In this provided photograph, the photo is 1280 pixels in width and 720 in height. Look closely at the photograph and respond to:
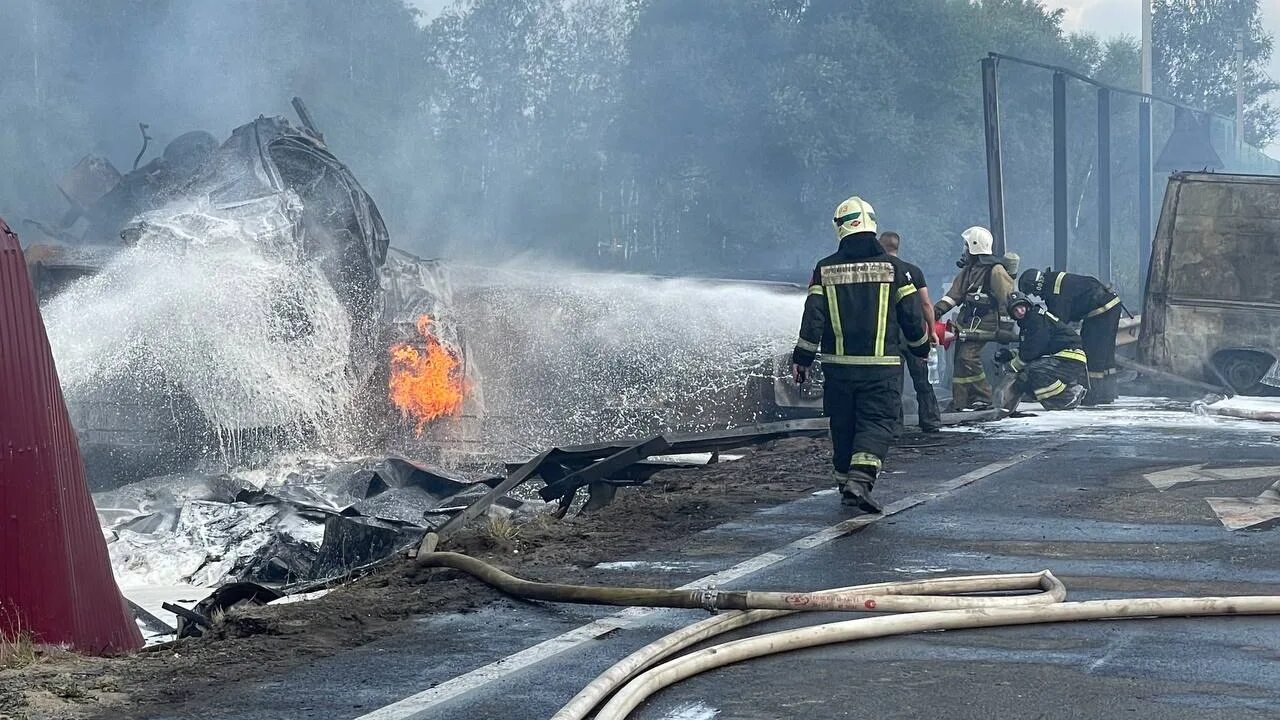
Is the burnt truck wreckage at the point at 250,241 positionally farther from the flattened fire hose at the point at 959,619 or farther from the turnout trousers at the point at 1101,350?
the flattened fire hose at the point at 959,619

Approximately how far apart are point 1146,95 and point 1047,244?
20.0 metres

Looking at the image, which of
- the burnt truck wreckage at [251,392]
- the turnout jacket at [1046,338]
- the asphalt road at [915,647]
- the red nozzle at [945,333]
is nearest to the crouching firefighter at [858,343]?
the asphalt road at [915,647]

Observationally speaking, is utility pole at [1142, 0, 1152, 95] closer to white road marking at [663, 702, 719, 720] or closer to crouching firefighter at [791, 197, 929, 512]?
crouching firefighter at [791, 197, 929, 512]

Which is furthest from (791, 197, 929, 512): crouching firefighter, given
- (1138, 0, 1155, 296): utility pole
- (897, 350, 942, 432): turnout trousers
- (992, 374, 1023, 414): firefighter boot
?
(1138, 0, 1155, 296): utility pole

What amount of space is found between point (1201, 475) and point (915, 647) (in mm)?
5315

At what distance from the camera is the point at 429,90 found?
35.6 meters

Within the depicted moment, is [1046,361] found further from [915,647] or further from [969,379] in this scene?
[915,647]

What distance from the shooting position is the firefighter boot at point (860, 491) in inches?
317

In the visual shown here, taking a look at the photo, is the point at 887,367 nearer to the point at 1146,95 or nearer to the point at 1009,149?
the point at 1146,95

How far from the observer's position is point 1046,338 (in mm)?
14039

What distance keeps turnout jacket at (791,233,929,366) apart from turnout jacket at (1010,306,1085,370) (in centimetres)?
600

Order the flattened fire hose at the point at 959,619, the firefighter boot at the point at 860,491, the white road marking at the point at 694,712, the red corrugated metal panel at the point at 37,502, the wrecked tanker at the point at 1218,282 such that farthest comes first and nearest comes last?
the wrecked tanker at the point at 1218,282 < the firefighter boot at the point at 860,491 < the red corrugated metal panel at the point at 37,502 < the flattened fire hose at the point at 959,619 < the white road marking at the point at 694,712

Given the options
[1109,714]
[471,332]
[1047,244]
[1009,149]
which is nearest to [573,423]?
[471,332]

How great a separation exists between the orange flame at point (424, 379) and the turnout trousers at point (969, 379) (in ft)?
16.4
